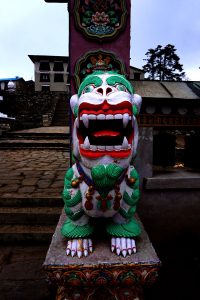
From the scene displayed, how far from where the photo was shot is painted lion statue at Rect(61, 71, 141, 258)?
2043 mm

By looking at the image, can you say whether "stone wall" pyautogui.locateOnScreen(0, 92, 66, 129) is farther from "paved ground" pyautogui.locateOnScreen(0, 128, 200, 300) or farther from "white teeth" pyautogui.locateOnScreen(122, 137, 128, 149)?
"white teeth" pyautogui.locateOnScreen(122, 137, 128, 149)

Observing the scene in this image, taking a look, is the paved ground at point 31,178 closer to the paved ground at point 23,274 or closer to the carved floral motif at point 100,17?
the paved ground at point 23,274

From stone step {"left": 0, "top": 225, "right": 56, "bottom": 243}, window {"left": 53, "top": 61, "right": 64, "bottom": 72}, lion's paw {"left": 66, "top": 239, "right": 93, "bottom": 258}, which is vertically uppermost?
window {"left": 53, "top": 61, "right": 64, "bottom": 72}

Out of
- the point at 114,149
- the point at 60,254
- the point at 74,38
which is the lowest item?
the point at 60,254

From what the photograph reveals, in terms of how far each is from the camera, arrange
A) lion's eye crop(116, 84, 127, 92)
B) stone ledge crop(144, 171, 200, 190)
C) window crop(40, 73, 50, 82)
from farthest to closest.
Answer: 1. window crop(40, 73, 50, 82)
2. stone ledge crop(144, 171, 200, 190)
3. lion's eye crop(116, 84, 127, 92)

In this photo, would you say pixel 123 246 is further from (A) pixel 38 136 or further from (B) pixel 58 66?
(B) pixel 58 66

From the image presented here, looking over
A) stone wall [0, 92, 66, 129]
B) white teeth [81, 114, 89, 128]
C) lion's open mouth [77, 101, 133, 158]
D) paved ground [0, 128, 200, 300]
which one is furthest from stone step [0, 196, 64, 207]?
stone wall [0, 92, 66, 129]

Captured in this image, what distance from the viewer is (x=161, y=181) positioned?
357cm

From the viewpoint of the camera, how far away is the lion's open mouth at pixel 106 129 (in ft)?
6.60

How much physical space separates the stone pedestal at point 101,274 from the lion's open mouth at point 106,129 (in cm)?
83

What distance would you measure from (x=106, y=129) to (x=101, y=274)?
1.12 m

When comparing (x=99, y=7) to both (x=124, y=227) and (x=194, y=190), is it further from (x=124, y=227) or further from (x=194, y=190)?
(x=124, y=227)

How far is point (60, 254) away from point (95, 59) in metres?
3.05

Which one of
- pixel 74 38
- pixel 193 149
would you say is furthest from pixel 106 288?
pixel 74 38
